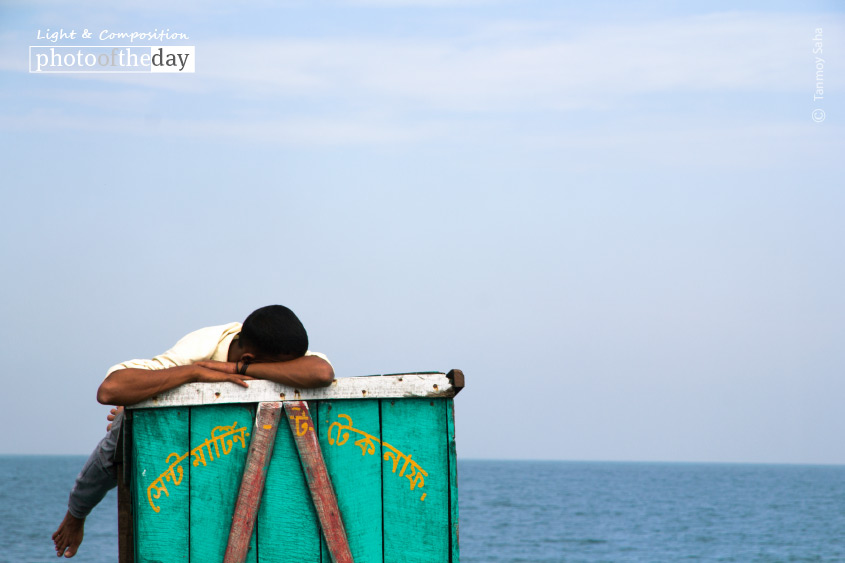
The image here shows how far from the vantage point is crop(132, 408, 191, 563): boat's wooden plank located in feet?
12.5

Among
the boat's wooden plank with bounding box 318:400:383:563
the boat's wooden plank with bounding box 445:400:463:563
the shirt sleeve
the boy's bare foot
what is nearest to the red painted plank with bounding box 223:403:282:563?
the boat's wooden plank with bounding box 318:400:383:563

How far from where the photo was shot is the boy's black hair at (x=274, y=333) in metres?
3.88

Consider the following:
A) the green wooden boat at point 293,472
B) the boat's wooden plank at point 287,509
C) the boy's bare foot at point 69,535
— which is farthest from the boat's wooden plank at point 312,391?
the boy's bare foot at point 69,535

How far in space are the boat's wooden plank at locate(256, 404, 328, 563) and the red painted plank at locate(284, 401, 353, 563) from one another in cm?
5

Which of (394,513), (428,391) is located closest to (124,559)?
(394,513)

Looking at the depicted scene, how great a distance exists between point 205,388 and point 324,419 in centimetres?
50

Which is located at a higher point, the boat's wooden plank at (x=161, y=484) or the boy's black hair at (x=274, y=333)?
the boy's black hair at (x=274, y=333)

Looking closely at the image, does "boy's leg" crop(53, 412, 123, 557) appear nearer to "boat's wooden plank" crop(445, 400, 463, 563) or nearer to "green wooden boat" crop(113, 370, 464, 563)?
"green wooden boat" crop(113, 370, 464, 563)

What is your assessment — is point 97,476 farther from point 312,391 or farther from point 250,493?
point 312,391

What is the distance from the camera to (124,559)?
3.83 m

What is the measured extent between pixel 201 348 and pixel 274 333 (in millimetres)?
416

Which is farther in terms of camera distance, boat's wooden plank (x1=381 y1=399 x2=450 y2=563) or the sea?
the sea

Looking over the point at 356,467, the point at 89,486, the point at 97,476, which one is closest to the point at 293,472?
the point at 356,467

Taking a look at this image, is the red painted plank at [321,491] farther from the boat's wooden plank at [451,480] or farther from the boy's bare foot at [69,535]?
the boy's bare foot at [69,535]
